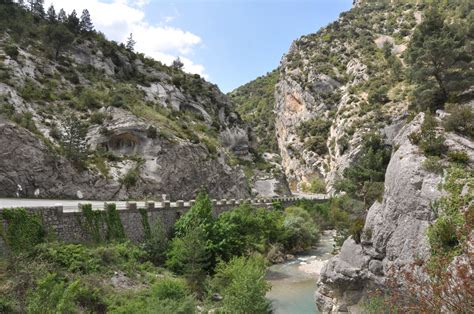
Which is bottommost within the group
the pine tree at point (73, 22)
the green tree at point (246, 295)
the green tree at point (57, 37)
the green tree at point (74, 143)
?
the green tree at point (246, 295)

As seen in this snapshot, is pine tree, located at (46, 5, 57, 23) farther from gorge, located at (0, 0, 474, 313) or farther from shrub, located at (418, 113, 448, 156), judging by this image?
shrub, located at (418, 113, 448, 156)

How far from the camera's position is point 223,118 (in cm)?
6544

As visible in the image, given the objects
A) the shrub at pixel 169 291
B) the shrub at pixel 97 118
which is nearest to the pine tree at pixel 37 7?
the shrub at pixel 97 118

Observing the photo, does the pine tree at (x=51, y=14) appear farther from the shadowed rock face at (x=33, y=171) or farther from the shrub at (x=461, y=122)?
the shrub at (x=461, y=122)

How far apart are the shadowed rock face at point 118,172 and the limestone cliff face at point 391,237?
20.5 metres

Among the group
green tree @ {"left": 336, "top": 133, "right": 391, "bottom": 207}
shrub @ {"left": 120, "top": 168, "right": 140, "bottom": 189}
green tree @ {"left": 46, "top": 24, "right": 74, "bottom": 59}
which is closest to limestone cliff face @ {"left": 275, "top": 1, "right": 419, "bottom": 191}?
green tree @ {"left": 336, "top": 133, "right": 391, "bottom": 207}

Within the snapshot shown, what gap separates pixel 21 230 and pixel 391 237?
1727 centimetres

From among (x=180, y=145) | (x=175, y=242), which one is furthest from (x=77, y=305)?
(x=180, y=145)

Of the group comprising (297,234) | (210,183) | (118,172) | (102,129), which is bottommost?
(297,234)

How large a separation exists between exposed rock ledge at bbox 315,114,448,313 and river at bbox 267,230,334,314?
1.76m

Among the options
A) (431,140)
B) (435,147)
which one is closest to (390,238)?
(435,147)

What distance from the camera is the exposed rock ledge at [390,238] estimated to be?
15.5 metres

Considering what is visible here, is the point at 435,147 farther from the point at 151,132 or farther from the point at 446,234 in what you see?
the point at 151,132

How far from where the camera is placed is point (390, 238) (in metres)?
16.9
